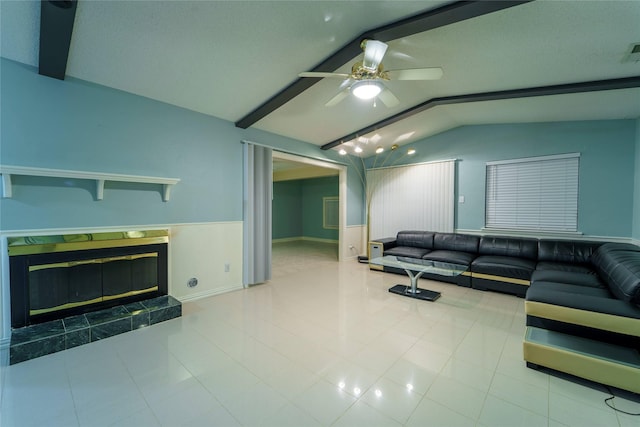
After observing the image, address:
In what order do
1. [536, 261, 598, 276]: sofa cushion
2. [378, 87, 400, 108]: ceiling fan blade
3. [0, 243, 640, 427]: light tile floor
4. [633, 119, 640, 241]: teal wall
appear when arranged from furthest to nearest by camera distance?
[633, 119, 640, 241]: teal wall
[536, 261, 598, 276]: sofa cushion
[378, 87, 400, 108]: ceiling fan blade
[0, 243, 640, 427]: light tile floor

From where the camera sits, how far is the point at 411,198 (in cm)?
579

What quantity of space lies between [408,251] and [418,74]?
11.1ft

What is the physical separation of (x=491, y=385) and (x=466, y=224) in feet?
12.5

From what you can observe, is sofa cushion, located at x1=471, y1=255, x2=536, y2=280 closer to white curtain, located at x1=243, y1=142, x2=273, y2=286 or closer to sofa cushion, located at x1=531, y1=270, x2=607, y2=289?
sofa cushion, located at x1=531, y1=270, x2=607, y2=289

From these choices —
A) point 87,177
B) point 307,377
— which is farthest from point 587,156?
point 87,177

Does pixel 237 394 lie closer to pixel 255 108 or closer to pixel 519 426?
pixel 519 426

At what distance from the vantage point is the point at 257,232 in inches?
167

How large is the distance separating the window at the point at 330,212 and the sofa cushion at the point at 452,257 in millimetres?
4718

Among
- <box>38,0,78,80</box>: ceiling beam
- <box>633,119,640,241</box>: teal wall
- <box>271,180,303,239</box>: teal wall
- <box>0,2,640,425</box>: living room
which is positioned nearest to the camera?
<box>38,0,78,80</box>: ceiling beam

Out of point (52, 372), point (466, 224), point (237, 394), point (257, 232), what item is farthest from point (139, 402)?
point (466, 224)

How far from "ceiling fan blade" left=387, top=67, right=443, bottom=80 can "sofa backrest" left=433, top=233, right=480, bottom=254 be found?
341 centimetres

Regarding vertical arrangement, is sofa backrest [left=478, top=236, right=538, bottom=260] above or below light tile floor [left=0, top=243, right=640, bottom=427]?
above

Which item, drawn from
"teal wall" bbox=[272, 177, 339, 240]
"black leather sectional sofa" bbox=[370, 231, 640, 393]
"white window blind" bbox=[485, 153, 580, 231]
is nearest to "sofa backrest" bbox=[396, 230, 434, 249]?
"black leather sectional sofa" bbox=[370, 231, 640, 393]

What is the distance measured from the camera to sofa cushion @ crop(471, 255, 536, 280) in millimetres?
3623
